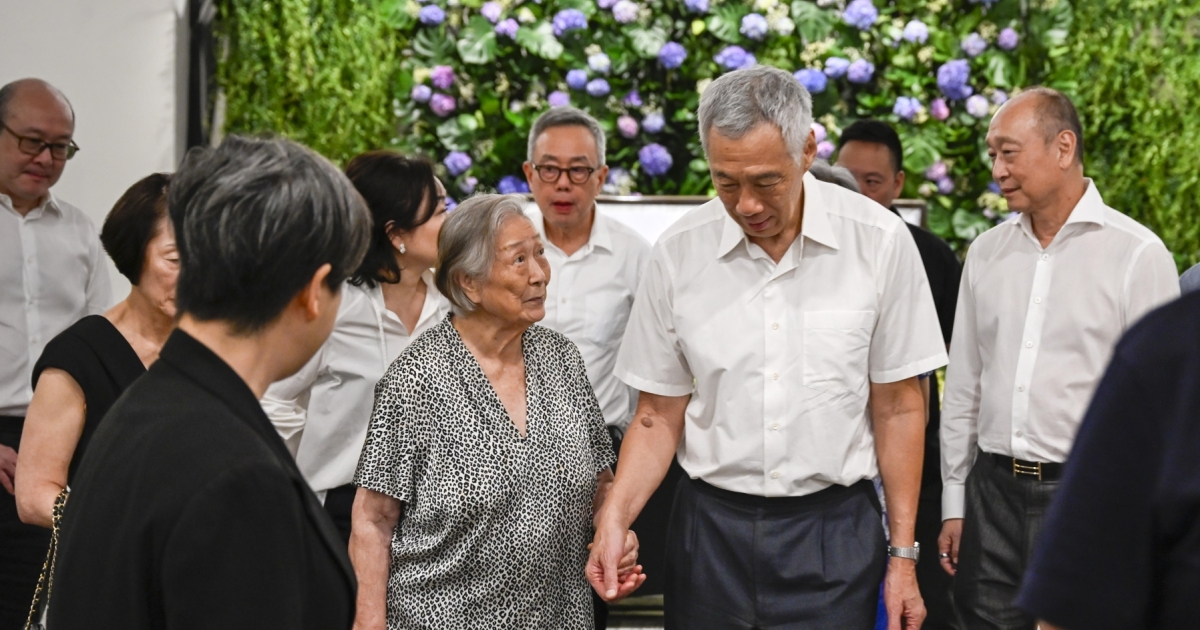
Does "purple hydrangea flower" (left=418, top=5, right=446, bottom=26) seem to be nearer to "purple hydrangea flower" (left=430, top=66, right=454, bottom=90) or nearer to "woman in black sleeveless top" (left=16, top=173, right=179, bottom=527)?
"purple hydrangea flower" (left=430, top=66, right=454, bottom=90)

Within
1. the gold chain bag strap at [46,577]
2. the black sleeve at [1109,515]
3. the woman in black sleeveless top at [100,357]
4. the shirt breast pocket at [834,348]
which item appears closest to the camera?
the black sleeve at [1109,515]

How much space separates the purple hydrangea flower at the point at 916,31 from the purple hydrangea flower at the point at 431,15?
2.06 meters

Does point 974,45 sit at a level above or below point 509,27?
below

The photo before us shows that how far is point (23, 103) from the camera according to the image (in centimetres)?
375

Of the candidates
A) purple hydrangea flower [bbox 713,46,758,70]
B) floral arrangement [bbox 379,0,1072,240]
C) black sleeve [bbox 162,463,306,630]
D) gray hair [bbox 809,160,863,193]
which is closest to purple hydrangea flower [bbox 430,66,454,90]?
floral arrangement [bbox 379,0,1072,240]

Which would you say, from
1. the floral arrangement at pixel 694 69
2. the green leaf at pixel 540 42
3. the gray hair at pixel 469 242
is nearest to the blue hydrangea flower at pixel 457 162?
the floral arrangement at pixel 694 69

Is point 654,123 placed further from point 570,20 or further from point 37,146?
point 37,146

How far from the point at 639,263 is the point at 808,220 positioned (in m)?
1.25

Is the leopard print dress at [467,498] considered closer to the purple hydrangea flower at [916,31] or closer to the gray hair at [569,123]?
the gray hair at [569,123]

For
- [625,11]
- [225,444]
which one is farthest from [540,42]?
A: [225,444]

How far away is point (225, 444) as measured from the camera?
4.08 feet

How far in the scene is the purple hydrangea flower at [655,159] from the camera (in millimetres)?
5234

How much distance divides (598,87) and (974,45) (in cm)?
167

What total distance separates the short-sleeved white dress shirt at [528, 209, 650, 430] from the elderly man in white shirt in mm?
941
